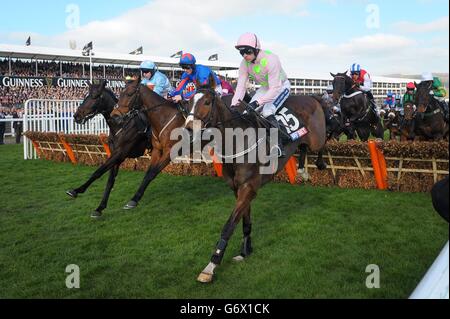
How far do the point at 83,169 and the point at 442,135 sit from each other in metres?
8.72

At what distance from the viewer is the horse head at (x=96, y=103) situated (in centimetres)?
734

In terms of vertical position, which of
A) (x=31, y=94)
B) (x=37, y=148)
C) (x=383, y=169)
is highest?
(x=31, y=94)

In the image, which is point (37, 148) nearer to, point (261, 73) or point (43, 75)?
point (261, 73)

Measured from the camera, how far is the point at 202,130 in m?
4.23

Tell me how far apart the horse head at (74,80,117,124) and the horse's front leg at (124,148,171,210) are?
1.39m

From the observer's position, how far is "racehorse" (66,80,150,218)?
6.64 m

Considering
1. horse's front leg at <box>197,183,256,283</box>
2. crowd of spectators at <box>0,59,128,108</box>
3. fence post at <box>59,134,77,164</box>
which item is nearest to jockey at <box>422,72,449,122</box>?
horse's front leg at <box>197,183,256,283</box>

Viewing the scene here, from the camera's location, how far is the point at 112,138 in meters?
6.99

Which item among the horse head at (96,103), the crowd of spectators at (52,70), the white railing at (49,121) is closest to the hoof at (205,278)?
the horse head at (96,103)

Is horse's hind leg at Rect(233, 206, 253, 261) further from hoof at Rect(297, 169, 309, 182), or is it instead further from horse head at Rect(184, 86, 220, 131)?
hoof at Rect(297, 169, 309, 182)

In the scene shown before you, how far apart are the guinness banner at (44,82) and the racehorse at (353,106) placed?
1999 cm

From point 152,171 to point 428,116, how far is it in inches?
238

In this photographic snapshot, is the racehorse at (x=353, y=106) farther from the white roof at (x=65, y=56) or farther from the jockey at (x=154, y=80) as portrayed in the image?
the white roof at (x=65, y=56)

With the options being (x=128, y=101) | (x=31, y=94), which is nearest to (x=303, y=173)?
(x=128, y=101)
